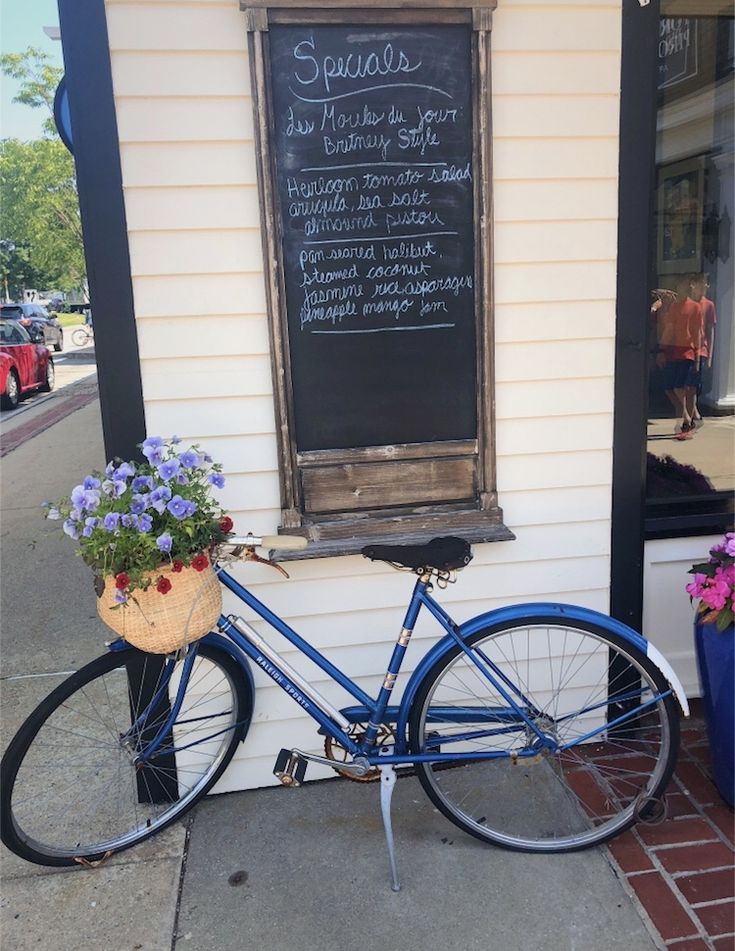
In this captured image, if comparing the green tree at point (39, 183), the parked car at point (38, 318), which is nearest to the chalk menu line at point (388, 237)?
the parked car at point (38, 318)

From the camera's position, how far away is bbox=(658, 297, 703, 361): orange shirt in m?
3.16

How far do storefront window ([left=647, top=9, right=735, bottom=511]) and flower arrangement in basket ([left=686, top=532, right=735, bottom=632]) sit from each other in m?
0.53

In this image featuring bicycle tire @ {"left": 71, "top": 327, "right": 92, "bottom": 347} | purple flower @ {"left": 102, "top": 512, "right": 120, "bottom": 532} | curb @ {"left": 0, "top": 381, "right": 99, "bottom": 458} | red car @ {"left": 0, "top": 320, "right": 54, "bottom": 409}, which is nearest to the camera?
purple flower @ {"left": 102, "top": 512, "right": 120, "bottom": 532}

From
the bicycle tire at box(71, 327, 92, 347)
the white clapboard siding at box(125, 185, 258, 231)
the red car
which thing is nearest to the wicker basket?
the white clapboard siding at box(125, 185, 258, 231)

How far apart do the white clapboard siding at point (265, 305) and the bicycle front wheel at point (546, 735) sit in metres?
0.22

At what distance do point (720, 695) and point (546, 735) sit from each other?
1.89 feet

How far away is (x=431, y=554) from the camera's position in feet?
7.82

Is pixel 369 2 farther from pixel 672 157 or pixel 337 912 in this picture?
pixel 337 912

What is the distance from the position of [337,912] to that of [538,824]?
74 cm

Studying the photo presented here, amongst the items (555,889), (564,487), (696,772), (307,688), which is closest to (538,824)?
(555,889)

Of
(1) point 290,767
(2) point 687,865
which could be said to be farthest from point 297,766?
(2) point 687,865

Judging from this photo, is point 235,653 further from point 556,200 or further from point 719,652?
point 556,200

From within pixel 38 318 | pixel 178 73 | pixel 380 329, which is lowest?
pixel 38 318

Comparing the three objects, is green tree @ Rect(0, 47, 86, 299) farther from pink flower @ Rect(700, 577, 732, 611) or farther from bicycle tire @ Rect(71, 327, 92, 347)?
pink flower @ Rect(700, 577, 732, 611)
